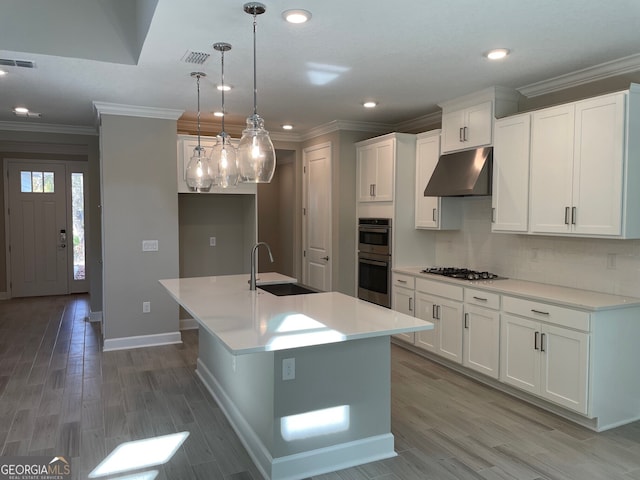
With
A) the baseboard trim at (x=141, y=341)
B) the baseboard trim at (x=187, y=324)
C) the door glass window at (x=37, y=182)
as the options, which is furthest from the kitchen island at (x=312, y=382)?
the door glass window at (x=37, y=182)

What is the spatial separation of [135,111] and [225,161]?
2351mm

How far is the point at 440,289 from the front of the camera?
454 centimetres

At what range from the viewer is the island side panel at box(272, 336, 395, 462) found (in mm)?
2646

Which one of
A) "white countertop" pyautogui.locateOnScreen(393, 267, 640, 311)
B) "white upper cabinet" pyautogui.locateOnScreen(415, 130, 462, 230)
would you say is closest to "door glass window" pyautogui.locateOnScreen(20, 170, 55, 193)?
"white upper cabinet" pyautogui.locateOnScreen(415, 130, 462, 230)

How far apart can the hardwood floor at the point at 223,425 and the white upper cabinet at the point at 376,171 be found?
1841 mm

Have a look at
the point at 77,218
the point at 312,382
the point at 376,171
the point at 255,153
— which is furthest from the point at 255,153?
the point at 77,218

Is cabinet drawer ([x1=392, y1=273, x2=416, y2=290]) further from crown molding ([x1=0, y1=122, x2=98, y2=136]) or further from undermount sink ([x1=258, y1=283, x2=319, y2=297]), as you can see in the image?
crown molding ([x1=0, y1=122, x2=98, y2=136])

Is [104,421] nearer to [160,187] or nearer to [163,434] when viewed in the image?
[163,434]

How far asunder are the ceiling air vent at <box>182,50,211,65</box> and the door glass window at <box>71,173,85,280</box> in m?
6.06

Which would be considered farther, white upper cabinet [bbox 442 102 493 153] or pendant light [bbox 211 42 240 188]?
white upper cabinet [bbox 442 102 493 153]

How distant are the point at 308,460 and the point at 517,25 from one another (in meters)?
2.82

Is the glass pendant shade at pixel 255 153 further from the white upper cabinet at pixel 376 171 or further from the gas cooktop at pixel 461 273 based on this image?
the white upper cabinet at pixel 376 171

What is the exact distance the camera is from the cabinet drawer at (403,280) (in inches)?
193

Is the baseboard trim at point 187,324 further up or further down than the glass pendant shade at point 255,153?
further down
